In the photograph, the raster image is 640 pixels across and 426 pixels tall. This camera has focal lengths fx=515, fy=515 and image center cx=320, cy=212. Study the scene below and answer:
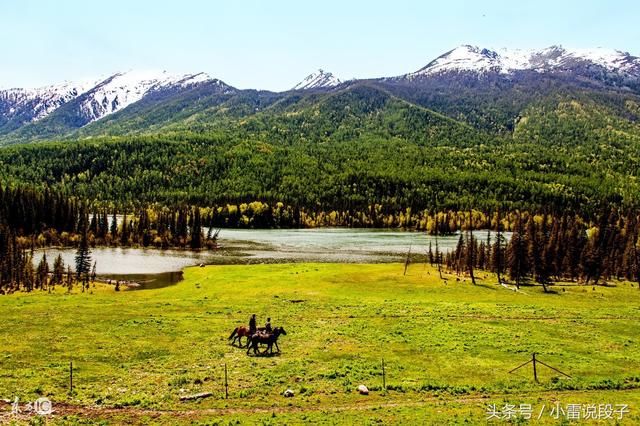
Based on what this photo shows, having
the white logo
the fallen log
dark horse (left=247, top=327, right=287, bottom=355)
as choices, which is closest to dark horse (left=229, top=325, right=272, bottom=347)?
dark horse (left=247, top=327, right=287, bottom=355)

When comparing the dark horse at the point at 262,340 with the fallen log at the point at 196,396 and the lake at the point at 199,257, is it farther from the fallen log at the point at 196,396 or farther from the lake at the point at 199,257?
the lake at the point at 199,257

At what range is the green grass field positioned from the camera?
29797mm

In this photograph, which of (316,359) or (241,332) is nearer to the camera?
(316,359)

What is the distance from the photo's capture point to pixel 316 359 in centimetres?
4022

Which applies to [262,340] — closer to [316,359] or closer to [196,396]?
[316,359]

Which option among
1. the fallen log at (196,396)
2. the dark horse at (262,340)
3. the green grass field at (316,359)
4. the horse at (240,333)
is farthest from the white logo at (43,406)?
the horse at (240,333)

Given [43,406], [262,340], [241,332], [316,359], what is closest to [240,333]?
[241,332]

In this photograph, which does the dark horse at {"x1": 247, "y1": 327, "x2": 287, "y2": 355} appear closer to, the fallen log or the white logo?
the fallen log

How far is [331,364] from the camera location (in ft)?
127

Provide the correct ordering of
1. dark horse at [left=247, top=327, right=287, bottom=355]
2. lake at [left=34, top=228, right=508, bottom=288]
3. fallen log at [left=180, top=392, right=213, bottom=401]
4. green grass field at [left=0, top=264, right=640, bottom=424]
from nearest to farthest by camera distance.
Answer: green grass field at [left=0, top=264, right=640, bottom=424] < fallen log at [left=180, top=392, right=213, bottom=401] < dark horse at [left=247, top=327, right=287, bottom=355] < lake at [left=34, top=228, right=508, bottom=288]

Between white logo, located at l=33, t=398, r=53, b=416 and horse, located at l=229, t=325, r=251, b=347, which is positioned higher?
horse, located at l=229, t=325, r=251, b=347

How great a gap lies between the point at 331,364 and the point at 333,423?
445 inches

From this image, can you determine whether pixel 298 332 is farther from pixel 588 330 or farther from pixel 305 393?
pixel 588 330

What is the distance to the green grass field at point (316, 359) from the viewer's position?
29797 mm
